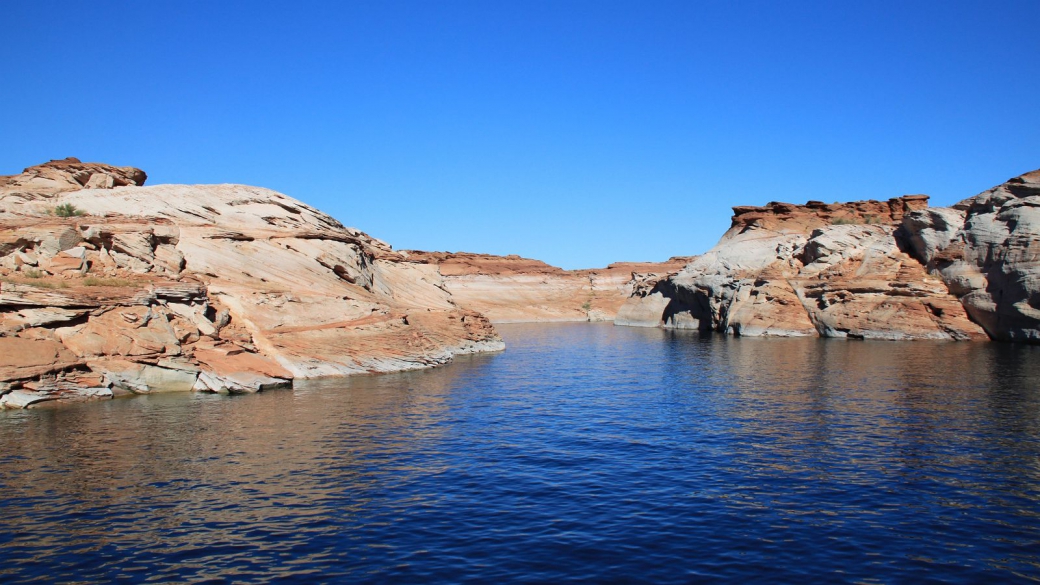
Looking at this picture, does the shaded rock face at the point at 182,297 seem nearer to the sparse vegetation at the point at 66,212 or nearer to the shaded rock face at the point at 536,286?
the sparse vegetation at the point at 66,212

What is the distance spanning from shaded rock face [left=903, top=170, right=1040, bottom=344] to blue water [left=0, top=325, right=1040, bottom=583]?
25.3m

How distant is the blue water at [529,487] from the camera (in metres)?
13.0

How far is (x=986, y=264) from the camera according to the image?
2328 inches

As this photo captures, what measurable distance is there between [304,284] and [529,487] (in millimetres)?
29387

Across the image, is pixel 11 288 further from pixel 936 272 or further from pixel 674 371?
pixel 936 272

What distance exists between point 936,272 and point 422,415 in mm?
55735

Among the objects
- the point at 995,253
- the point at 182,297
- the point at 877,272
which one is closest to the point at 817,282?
the point at 877,272

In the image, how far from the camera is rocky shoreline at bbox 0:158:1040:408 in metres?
31.2

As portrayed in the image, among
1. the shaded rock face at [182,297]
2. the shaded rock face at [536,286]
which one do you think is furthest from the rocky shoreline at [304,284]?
the shaded rock face at [536,286]

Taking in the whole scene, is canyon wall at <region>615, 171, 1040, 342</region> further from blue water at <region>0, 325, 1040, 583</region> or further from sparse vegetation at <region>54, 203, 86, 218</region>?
sparse vegetation at <region>54, 203, 86, 218</region>

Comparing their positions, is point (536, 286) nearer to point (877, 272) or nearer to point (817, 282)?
point (817, 282)

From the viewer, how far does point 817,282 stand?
238 ft

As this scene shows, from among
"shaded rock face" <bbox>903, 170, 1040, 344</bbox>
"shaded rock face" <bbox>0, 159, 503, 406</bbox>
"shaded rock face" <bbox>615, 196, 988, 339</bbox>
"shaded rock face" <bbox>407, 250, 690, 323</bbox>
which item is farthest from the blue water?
"shaded rock face" <bbox>407, 250, 690, 323</bbox>

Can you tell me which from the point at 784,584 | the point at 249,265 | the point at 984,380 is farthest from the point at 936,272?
the point at 784,584
